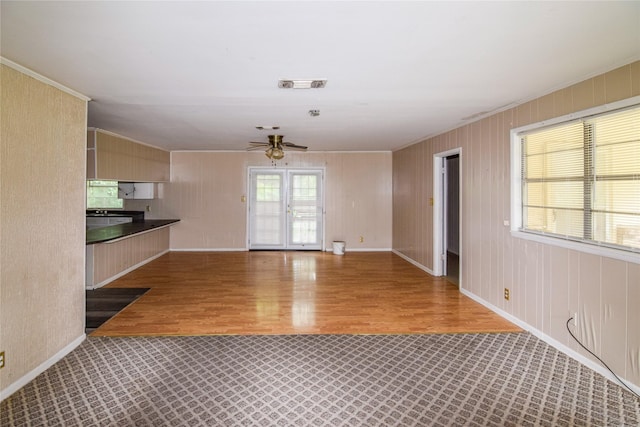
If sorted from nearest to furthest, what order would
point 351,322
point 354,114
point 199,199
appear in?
→ point 351,322, point 354,114, point 199,199

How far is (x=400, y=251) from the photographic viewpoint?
24.5 feet

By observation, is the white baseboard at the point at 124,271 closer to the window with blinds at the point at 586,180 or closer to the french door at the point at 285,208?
the french door at the point at 285,208

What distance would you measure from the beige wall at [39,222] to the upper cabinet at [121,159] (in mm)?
1846

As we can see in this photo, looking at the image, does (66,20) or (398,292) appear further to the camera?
(398,292)

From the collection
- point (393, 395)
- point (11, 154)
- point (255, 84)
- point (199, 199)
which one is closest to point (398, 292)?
point (393, 395)

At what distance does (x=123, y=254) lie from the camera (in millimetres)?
5680

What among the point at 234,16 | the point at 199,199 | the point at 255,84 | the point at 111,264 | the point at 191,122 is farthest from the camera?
the point at 199,199

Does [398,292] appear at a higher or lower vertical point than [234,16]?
lower

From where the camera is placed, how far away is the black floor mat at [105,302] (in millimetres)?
3656

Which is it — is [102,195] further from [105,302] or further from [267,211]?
[105,302]

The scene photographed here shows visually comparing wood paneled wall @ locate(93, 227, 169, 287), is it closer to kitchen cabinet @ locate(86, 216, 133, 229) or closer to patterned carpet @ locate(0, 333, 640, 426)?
kitchen cabinet @ locate(86, 216, 133, 229)

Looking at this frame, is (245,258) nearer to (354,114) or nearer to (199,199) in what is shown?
(199,199)

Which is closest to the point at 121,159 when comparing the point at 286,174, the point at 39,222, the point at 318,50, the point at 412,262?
the point at 39,222

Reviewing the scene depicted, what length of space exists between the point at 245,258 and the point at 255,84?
4.77 m
